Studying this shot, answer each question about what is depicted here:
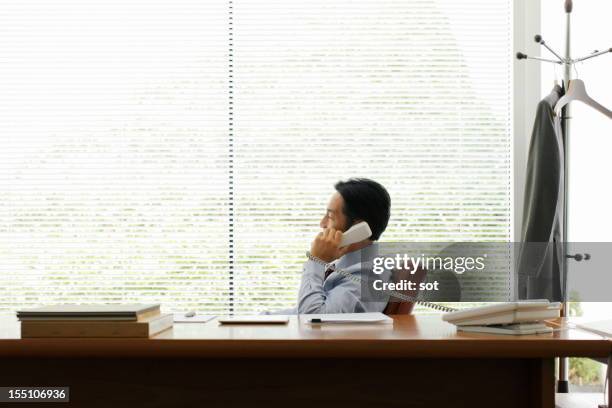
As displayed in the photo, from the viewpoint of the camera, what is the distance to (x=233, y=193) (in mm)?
3793

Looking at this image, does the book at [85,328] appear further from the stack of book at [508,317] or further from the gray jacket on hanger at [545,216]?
the gray jacket on hanger at [545,216]

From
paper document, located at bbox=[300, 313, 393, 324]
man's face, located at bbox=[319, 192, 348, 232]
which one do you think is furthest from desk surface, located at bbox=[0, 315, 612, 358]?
man's face, located at bbox=[319, 192, 348, 232]

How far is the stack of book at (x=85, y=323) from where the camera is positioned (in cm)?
168

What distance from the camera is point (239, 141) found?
3785mm

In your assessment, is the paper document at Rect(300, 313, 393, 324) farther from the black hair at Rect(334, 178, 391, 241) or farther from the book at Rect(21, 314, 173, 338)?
the black hair at Rect(334, 178, 391, 241)

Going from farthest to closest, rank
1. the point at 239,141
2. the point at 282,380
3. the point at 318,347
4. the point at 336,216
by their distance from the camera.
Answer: the point at 239,141 → the point at 336,216 → the point at 282,380 → the point at 318,347

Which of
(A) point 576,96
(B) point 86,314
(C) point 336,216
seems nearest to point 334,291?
(C) point 336,216

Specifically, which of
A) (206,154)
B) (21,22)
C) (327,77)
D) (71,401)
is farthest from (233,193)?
(71,401)

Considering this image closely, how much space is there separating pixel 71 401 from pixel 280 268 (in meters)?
2.11

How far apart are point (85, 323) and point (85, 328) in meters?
0.01

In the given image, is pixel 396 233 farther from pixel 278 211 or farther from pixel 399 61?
pixel 399 61

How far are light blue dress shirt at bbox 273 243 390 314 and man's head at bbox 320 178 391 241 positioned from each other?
25cm

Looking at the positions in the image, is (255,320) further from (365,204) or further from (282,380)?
(365,204)

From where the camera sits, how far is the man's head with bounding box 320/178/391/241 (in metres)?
2.82
